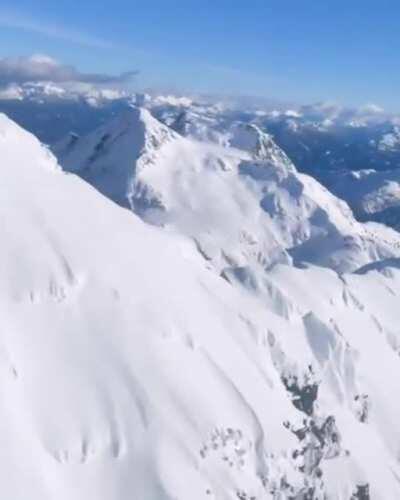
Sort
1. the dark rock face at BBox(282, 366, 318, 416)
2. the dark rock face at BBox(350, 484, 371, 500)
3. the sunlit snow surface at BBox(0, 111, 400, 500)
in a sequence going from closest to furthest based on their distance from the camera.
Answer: the sunlit snow surface at BBox(0, 111, 400, 500) → the dark rock face at BBox(350, 484, 371, 500) → the dark rock face at BBox(282, 366, 318, 416)

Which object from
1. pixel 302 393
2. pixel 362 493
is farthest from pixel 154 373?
pixel 362 493

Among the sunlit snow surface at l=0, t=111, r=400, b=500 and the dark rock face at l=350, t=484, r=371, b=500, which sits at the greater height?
the sunlit snow surface at l=0, t=111, r=400, b=500

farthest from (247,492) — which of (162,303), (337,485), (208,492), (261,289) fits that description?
(261,289)

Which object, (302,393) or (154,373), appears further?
(302,393)

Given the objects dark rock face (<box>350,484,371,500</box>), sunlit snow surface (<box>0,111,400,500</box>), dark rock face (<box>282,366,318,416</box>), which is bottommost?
Answer: dark rock face (<box>350,484,371,500</box>)

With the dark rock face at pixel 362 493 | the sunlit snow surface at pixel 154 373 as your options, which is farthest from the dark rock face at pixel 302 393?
the dark rock face at pixel 362 493

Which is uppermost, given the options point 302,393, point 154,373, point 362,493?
point 154,373

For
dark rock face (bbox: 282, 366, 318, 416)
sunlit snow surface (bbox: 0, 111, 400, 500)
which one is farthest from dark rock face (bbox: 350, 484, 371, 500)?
dark rock face (bbox: 282, 366, 318, 416)

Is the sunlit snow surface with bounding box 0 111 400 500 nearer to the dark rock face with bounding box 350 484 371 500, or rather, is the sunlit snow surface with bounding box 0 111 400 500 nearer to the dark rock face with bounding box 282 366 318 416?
the dark rock face with bounding box 282 366 318 416

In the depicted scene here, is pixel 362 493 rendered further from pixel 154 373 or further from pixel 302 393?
pixel 154 373
